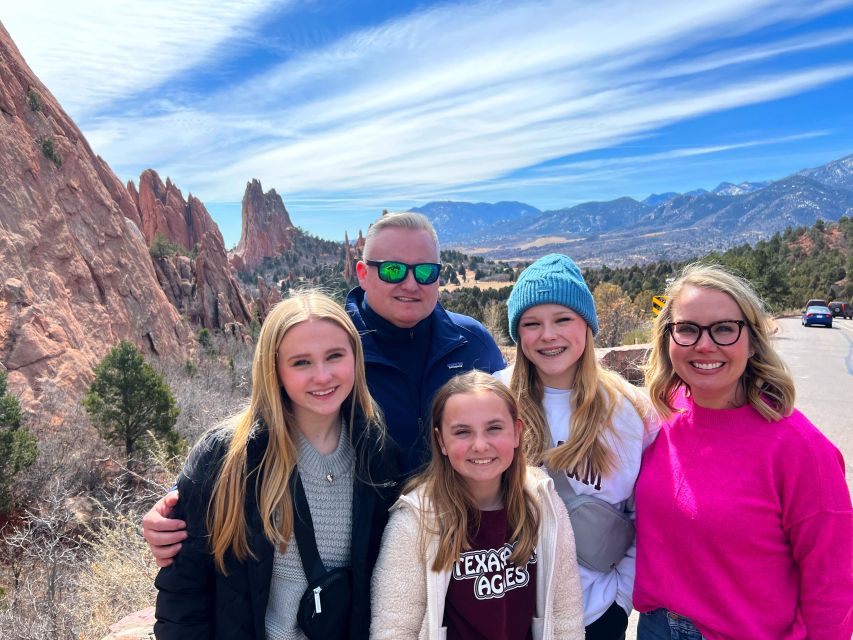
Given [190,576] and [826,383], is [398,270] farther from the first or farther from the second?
[826,383]

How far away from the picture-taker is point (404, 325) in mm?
2842

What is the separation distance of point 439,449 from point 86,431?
661 inches

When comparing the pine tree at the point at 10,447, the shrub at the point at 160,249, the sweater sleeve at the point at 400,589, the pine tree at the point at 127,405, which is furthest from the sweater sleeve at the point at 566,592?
the shrub at the point at 160,249

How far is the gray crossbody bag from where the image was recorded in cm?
215

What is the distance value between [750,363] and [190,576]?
2.21m

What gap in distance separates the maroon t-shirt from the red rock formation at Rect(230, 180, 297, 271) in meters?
102

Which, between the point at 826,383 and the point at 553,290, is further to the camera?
the point at 826,383

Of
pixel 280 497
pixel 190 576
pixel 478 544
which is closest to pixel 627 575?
pixel 478 544

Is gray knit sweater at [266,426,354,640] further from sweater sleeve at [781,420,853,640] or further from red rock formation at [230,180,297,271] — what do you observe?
red rock formation at [230,180,297,271]

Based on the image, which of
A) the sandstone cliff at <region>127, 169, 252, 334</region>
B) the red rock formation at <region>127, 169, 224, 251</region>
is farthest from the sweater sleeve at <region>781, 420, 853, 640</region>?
the red rock formation at <region>127, 169, 224, 251</region>

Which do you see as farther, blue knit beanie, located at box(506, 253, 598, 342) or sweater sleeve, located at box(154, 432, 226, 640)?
blue knit beanie, located at box(506, 253, 598, 342)

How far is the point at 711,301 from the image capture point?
6.70 ft

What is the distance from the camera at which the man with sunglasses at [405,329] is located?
2678mm

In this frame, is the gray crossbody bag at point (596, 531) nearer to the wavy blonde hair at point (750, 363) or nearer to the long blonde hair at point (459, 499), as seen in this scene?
the long blonde hair at point (459, 499)
